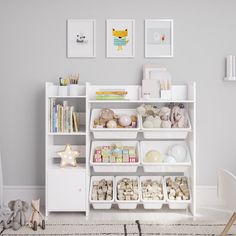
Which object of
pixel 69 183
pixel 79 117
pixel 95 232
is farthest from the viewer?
pixel 79 117

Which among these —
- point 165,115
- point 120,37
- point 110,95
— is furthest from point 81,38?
point 165,115

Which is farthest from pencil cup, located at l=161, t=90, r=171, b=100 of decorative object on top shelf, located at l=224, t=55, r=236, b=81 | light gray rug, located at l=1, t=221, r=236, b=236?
light gray rug, located at l=1, t=221, r=236, b=236

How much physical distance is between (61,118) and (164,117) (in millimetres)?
920

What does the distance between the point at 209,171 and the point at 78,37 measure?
1785mm

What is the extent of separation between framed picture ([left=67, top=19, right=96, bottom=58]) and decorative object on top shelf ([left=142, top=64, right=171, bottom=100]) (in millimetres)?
545

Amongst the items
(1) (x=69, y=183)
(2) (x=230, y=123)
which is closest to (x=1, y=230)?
(1) (x=69, y=183)

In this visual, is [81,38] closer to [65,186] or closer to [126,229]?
[65,186]

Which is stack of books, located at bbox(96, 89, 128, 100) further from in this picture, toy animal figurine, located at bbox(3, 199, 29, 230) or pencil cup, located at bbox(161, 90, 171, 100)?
toy animal figurine, located at bbox(3, 199, 29, 230)

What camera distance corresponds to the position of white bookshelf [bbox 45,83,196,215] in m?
4.04

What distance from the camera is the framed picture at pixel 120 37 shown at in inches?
170

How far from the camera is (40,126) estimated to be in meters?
4.40

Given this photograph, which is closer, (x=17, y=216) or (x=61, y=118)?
(x=17, y=216)

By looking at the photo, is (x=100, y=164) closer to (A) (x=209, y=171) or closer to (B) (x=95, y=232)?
(B) (x=95, y=232)

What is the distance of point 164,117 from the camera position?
4129mm
